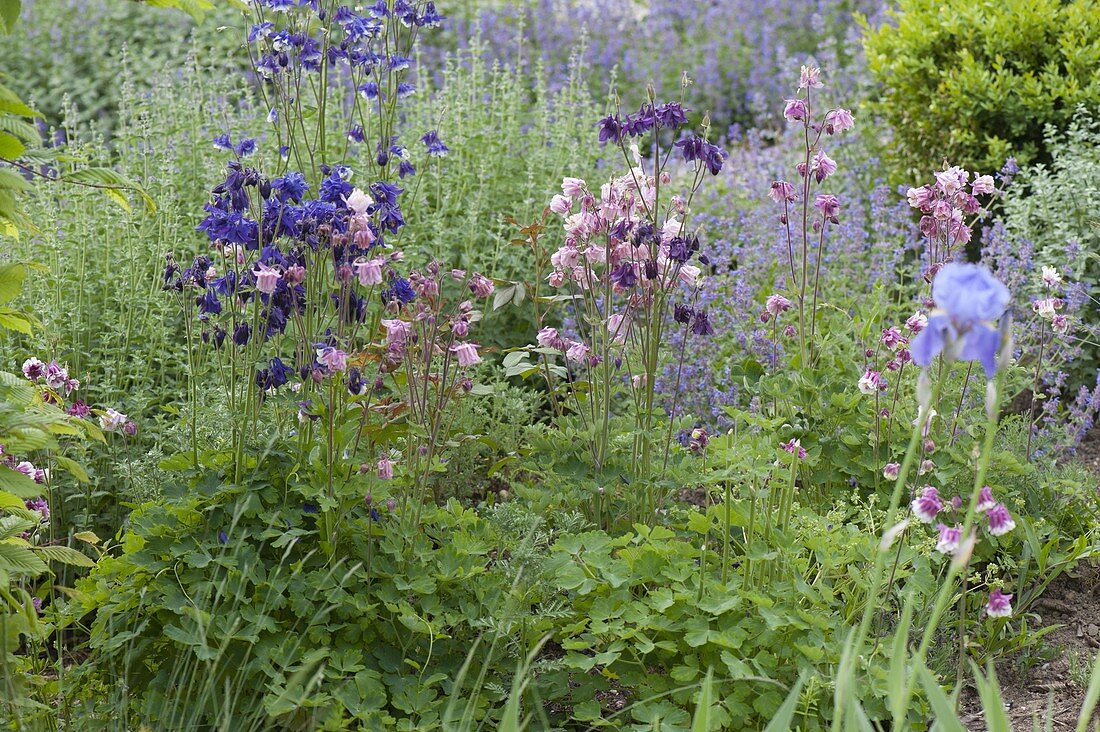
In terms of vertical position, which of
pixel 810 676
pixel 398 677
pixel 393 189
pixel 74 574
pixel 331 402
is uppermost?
pixel 393 189

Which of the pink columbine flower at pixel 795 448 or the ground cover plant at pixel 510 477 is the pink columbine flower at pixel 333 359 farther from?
the pink columbine flower at pixel 795 448

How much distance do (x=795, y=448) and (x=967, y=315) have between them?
4.05 feet

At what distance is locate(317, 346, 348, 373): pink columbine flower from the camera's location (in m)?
2.34

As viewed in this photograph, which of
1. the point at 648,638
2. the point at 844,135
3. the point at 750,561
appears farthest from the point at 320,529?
the point at 844,135

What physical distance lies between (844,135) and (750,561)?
3685mm

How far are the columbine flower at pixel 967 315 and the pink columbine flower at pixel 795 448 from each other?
1.19 meters

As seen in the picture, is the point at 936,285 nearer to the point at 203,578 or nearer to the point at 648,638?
the point at 648,638

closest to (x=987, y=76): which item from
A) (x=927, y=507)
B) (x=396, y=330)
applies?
(x=927, y=507)

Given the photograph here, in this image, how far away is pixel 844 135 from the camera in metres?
5.72

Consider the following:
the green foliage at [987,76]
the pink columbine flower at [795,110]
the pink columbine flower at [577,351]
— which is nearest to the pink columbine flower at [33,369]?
the pink columbine flower at [577,351]

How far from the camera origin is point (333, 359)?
7.68ft

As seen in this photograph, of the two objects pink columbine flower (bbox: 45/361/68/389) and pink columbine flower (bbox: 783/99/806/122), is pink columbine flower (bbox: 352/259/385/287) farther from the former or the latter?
pink columbine flower (bbox: 783/99/806/122)

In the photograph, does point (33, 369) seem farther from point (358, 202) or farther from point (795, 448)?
point (795, 448)

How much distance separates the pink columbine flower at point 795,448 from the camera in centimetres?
Answer: 270
